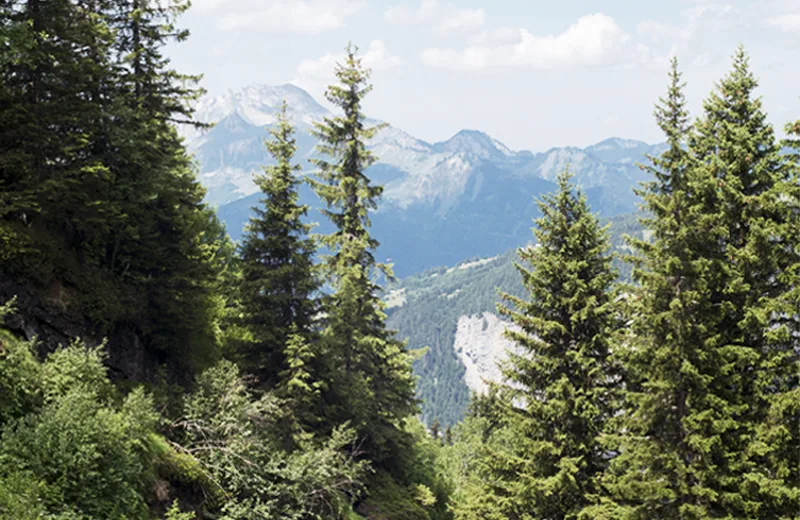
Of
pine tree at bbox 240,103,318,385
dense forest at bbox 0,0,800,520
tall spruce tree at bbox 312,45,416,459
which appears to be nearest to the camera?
dense forest at bbox 0,0,800,520

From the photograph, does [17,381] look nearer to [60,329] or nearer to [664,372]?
[60,329]

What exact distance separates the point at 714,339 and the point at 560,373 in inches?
166

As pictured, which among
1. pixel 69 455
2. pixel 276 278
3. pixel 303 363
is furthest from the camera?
pixel 276 278

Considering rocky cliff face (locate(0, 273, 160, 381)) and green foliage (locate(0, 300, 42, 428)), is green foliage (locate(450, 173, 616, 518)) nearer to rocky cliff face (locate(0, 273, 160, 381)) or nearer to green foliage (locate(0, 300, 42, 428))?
rocky cliff face (locate(0, 273, 160, 381))

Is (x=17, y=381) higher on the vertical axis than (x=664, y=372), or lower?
higher

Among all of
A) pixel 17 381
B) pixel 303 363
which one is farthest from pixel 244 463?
pixel 303 363

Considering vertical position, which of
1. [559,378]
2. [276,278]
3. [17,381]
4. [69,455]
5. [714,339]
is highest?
[276,278]

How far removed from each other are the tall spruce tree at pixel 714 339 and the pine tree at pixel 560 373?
98 centimetres

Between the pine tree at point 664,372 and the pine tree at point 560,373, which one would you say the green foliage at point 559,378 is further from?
the pine tree at point 664,372

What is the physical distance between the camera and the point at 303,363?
20.8 meters

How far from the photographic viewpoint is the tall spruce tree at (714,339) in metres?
12.9

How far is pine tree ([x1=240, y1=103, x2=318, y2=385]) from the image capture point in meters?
22.0

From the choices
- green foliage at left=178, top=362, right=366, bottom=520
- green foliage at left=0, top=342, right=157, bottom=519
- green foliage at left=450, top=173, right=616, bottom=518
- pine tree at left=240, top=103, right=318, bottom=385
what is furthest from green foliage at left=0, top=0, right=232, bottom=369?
green foliage at left=450, top=173, right=616, bottom=518

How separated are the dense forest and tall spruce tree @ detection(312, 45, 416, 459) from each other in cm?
621
